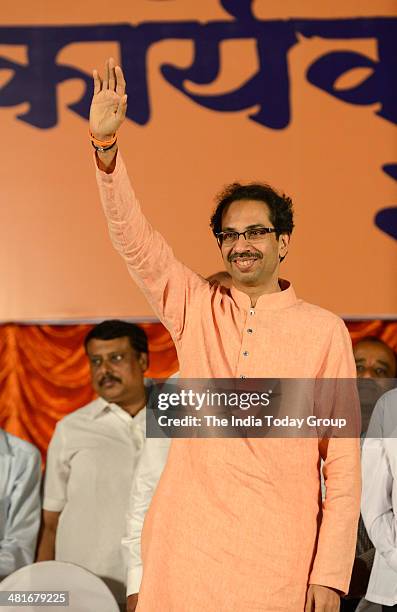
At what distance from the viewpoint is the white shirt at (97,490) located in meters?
3.22

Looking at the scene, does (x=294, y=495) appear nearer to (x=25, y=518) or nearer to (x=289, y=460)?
(x=289, y=460)

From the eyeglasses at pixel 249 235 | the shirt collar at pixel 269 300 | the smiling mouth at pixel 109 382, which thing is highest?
the eyeglasses at pixel 249 235

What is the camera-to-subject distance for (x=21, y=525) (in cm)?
324

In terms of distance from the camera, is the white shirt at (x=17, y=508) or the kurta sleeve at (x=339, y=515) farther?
the white shirt at (x=17, y=508)

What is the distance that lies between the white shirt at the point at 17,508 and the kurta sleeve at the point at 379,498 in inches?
47.7

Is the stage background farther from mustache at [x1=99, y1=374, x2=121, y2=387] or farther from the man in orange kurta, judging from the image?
the man in orange kurta

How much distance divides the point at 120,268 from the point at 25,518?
39.8 inches

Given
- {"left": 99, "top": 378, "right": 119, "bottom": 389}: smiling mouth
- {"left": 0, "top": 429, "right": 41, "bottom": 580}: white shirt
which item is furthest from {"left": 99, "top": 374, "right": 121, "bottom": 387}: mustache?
{"left": 0, "top": 429, "right": 41, "bottom": 580}: white shirt

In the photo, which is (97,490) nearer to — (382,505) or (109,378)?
(109,378)

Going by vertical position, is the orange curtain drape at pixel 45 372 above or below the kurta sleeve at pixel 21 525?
above

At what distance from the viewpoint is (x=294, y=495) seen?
187cm

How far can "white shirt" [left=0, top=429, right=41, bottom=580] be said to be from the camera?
3.20 m

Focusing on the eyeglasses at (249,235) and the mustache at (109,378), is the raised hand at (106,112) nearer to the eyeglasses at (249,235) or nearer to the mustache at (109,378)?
the eyeglasses at (249,235)

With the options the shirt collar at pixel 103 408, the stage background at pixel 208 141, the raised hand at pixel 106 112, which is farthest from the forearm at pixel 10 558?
the raised hand at pixel 106 112
